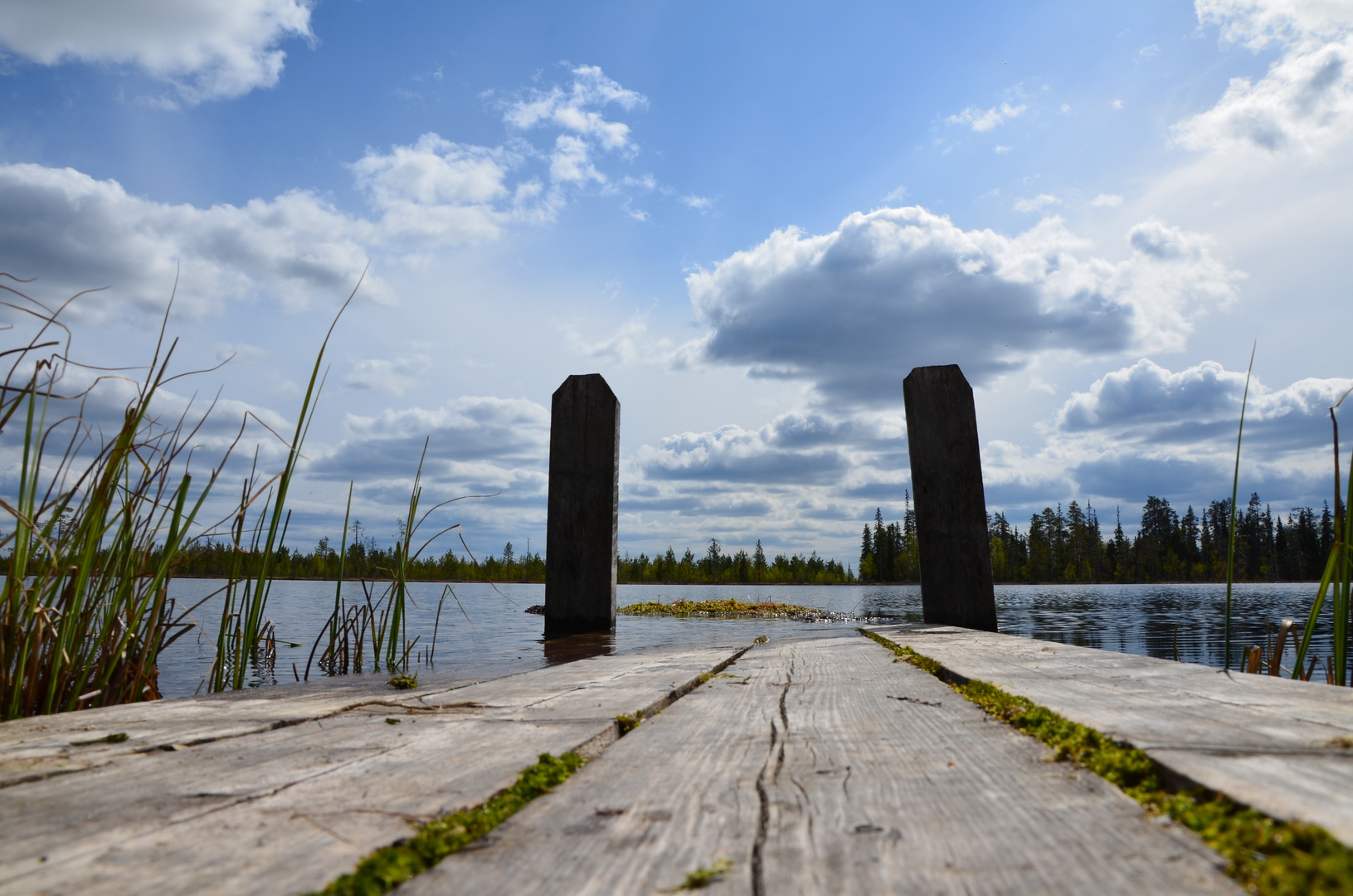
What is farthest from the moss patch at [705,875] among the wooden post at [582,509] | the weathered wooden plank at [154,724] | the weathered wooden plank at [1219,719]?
the wooden post at [582,509]

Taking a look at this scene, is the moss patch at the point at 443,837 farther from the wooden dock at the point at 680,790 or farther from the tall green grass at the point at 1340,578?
the tall green grass at the point at 1340,578

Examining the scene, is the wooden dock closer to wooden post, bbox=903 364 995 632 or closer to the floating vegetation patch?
wooden post, bbox=903 364 995 632

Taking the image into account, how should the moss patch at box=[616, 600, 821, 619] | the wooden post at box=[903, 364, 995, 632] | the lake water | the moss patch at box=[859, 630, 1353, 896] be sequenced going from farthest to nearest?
the moss patch at box=[616, 600, 821, 619], the wooden post at box=[903, 364, 995, 632], the lake water, the moss patch at box=[859, 630, 1353, 896]

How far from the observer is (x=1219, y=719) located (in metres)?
1.33

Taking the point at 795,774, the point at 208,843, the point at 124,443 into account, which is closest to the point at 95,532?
the point at 124,443

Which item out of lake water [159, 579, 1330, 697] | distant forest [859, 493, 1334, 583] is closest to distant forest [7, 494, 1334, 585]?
distant forest [859, 493, 1334, 583]

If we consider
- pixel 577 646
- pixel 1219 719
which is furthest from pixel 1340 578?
pixel 577 646

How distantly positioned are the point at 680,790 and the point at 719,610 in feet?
26.7

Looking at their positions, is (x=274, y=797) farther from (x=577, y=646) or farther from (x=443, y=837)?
(x=577, y=646)

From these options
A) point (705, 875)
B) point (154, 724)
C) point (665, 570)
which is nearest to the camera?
point (705, 875)

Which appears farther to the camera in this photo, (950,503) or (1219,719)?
(950,503)

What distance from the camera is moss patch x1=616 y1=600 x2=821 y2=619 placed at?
858 cm

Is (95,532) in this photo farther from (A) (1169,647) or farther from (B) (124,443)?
(A) (1169,647)

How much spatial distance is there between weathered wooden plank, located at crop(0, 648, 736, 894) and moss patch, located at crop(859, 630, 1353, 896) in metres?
0.83
